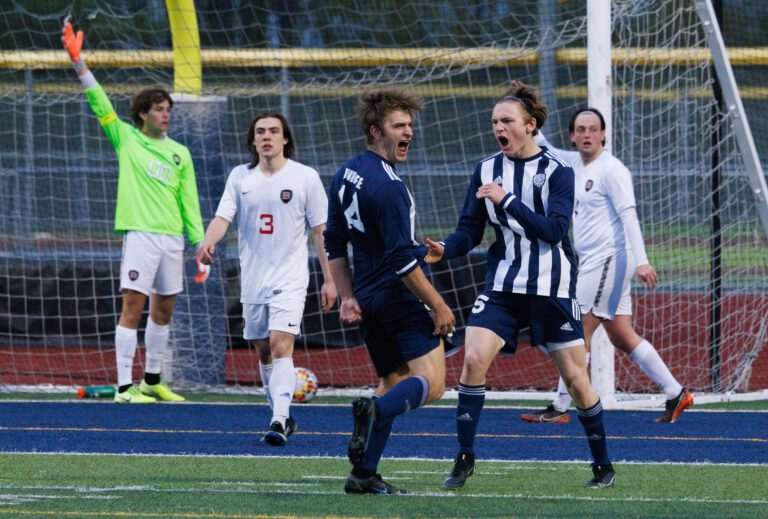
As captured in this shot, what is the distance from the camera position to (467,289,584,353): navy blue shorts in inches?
239

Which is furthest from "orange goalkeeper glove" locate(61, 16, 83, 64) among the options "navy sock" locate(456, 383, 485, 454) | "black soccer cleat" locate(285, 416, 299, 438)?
"navy sock" locate(456, 383, 485, 454)


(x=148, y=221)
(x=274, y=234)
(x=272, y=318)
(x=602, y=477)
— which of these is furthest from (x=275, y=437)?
(x=148, y=221)

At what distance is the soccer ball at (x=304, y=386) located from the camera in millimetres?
10258

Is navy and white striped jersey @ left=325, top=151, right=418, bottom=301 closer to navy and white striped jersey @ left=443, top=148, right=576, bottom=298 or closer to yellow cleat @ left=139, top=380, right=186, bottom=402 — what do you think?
navy and white striped jersey @ left=443, top=148, right=576, bottom=298

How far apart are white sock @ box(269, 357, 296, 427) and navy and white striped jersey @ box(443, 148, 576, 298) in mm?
2198

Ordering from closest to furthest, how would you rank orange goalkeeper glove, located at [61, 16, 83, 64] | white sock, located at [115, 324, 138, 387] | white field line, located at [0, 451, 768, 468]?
white field line, located at [0, 451, 768, 468] → orange goalkeeper glove, located at [61, 16, 83, 64] → white sock, located at [115, 324, 138, 387]

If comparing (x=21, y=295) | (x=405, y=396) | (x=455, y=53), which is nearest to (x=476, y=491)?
(x=405, y=396)

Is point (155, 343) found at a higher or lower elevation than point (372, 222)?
lower

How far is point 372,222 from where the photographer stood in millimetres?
5875

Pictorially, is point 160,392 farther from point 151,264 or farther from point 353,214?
point 353,214

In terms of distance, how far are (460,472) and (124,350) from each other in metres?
4.92

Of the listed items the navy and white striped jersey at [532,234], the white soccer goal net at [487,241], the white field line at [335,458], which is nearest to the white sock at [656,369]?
the white soccer goal net at [487,241]

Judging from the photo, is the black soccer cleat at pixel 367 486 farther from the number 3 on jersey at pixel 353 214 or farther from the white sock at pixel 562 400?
the white sock at pixel 562 400

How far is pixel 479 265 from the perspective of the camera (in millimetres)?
13055
